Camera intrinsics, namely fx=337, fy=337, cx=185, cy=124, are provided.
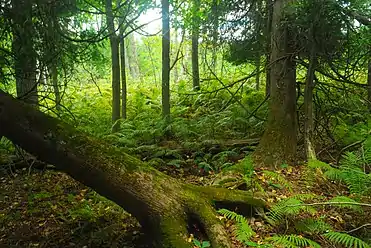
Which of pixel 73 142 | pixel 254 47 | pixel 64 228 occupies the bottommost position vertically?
pixel 64 228

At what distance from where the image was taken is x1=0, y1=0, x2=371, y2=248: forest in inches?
136

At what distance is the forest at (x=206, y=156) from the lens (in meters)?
3.45

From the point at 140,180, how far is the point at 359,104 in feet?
21.7

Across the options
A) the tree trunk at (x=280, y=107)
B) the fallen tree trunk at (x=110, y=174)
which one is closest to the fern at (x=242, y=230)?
the fallen tree trunk at (x=110, y=174)

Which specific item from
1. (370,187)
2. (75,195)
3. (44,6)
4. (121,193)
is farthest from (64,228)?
(370,187)

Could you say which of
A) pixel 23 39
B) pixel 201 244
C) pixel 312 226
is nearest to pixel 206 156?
pixel 312 226

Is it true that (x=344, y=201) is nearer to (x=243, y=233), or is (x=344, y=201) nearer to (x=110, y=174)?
(x=243, y=233)

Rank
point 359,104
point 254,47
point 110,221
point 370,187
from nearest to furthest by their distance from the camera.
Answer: point 370,187 → point 110,221 → point 254,47 → point 359,104

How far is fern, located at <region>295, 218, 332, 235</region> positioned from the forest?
0.05ft

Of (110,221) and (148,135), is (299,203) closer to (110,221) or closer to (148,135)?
(110,221)

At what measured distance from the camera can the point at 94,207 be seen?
5062 millimetres

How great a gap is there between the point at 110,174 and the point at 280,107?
337 cm

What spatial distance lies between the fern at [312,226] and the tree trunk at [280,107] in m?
1.91

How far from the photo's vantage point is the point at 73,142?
347cm
